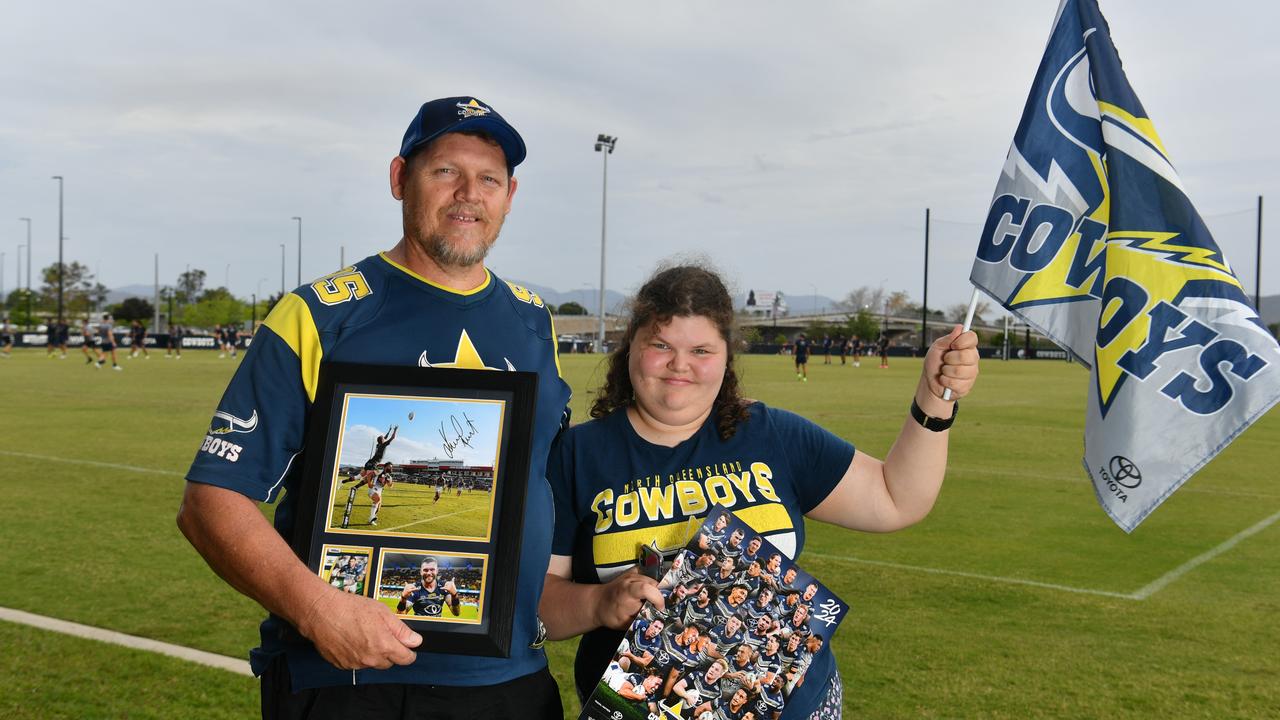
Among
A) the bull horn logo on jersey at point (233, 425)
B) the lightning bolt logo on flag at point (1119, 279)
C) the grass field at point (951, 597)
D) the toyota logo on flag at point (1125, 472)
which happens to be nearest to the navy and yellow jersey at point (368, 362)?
the bull horn logo on jersey at point (233, 425)

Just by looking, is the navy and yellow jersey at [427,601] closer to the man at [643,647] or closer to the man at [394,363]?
the man at [394,363]

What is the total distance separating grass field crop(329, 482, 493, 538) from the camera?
2176 mm

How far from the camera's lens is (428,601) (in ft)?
7.00

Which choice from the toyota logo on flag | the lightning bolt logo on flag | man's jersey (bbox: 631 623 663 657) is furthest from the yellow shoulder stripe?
the toyota logo on flag

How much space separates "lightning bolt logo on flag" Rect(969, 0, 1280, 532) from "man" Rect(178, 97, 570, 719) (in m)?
1.56

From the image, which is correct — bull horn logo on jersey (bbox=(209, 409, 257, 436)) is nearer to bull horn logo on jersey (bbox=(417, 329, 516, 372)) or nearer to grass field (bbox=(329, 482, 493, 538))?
grass field (bbox=(329, 482, 493, 538))

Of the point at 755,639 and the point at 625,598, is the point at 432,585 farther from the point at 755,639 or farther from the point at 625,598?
the point at 755,639

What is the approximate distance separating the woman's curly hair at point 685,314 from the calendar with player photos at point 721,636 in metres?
0.41

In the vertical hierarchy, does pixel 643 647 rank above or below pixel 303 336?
below

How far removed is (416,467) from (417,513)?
4.1 inches

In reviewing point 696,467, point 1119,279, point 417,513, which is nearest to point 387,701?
point 417,513

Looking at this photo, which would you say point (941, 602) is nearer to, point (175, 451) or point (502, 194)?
point (502, 194)

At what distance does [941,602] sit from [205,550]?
5458mm

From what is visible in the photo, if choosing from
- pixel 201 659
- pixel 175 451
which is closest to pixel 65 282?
pixel 175 451
